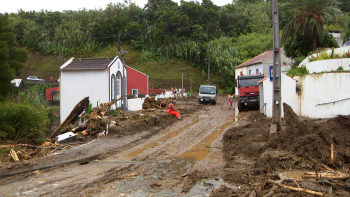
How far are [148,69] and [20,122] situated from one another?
4487cm

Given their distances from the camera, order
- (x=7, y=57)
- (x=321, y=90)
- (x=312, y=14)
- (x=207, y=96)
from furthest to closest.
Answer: (x=207, y=96) → (x=7, y=57) → (x=312, y=14) → (x=321, y=90)

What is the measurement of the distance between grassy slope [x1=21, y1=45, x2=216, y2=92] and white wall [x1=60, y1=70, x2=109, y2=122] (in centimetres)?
2817

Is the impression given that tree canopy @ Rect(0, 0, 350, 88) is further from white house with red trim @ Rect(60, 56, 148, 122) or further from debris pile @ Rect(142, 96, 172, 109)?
white house with red trim @ Rect(60, 56, 148, 122)

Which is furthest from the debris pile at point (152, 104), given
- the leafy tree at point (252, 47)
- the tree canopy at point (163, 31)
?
the leafy tree at point (252, 47)

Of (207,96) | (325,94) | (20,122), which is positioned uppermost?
(325,94)

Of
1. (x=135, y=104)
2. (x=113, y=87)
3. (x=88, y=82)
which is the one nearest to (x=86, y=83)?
(x=88, y=82)

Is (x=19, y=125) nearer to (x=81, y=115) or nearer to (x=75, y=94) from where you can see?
(x=81, y=115)

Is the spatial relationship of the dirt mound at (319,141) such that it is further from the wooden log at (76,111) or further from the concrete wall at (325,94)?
the wooden log at (76,111)

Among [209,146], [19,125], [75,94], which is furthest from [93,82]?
[209,146]

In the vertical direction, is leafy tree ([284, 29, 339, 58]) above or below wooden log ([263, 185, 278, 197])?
above

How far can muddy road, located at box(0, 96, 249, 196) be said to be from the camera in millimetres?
6422

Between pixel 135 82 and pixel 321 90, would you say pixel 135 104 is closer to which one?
pixel 135 82

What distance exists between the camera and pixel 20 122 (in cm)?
1537

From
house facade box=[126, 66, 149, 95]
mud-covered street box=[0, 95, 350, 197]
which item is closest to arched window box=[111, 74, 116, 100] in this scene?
house facade box=[126, 66, 149, 95]
